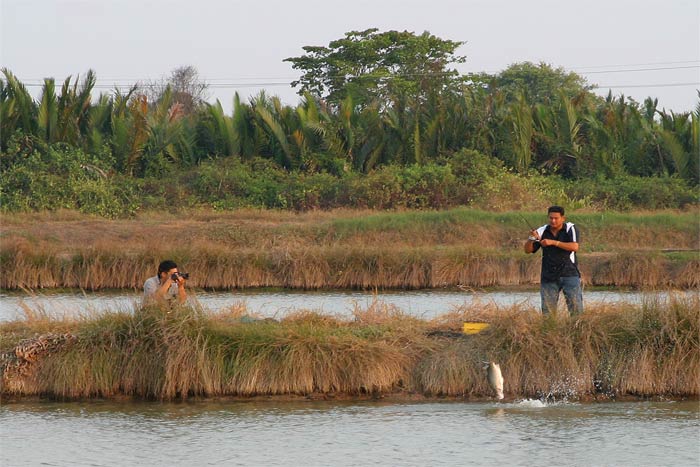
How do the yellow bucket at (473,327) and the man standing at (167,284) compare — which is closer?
the yellow bucket at (473,327)

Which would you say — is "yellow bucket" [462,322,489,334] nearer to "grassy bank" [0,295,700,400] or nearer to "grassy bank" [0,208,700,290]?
"grassy bank" [0,295,700,400]

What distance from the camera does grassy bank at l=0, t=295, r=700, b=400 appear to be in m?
10.6

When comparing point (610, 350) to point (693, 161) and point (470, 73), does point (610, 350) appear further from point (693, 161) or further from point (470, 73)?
point (470, 73)

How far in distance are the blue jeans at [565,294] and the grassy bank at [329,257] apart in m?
7.74

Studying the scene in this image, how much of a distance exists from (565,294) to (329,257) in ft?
32.3

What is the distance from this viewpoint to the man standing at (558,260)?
36.8 feet

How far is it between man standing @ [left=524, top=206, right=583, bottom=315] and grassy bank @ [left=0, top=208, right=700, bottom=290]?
7.76 m

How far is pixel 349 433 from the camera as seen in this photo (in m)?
9.65

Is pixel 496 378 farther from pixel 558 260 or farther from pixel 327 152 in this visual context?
pixel 327 152

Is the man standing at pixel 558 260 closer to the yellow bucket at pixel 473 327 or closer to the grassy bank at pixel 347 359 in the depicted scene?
the grassy bank at pixel 347 359

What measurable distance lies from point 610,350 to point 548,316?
68cm

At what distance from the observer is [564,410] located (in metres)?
10.3

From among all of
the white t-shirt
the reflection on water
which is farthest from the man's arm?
the white t-shirt

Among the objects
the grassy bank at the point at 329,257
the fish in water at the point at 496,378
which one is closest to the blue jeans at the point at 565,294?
the fish in water at the point at 496,378
